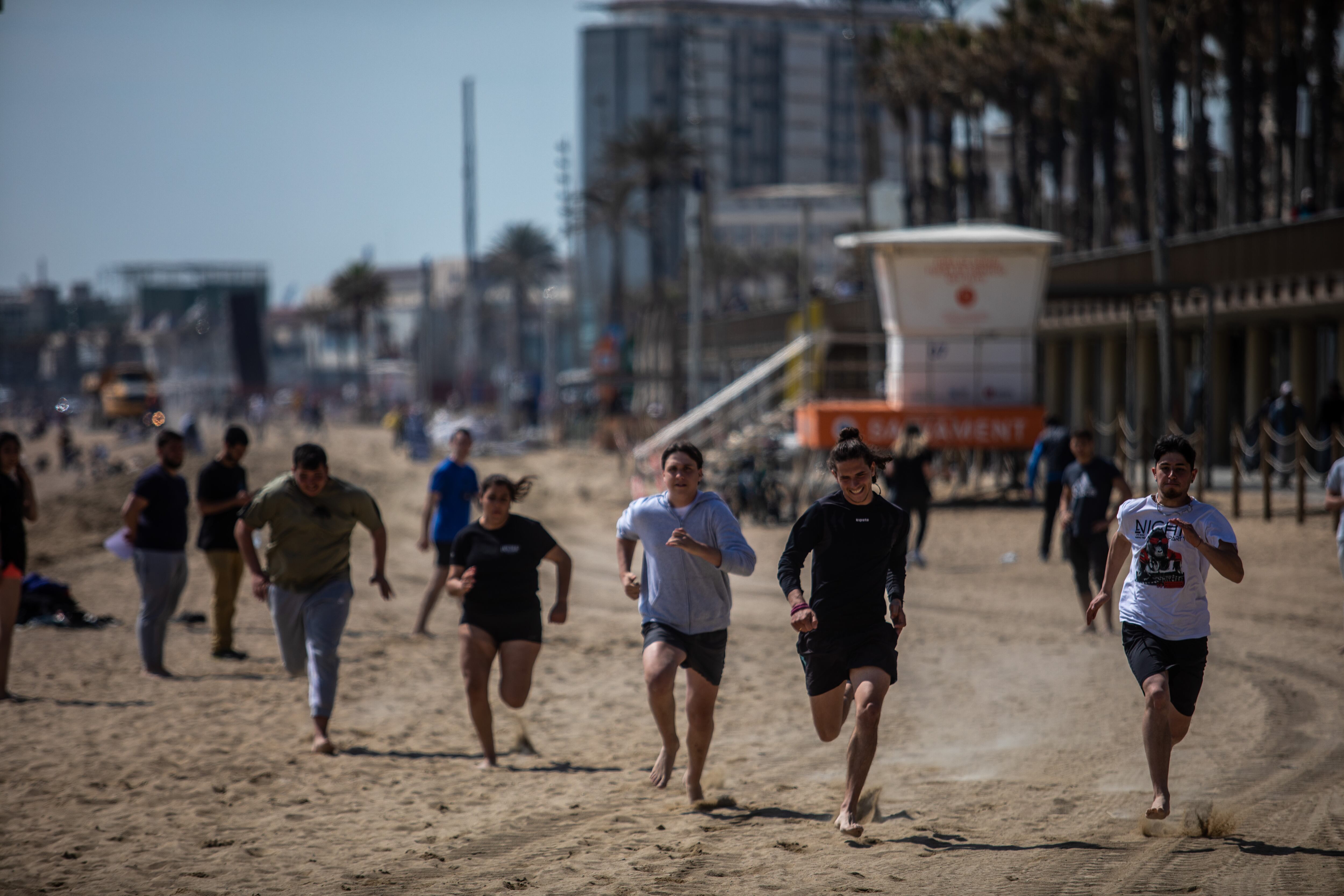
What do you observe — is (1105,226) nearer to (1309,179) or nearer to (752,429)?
(1309,179)

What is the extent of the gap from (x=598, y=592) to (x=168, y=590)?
20.7 feet

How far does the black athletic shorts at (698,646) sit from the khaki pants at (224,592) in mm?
5257

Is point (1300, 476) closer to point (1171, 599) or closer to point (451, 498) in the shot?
point (451, 498)

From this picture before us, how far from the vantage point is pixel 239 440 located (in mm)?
10188

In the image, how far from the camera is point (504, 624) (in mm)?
7316

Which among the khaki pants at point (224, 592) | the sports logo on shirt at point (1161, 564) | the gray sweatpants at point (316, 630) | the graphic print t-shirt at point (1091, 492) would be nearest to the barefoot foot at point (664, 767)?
the gray sweatpants at point (316, 630)

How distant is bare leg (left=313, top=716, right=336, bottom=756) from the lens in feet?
26.4

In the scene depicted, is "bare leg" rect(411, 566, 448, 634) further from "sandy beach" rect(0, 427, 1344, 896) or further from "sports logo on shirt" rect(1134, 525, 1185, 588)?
"sports logo on shirt" rect(1134, 525, 1185, 588)

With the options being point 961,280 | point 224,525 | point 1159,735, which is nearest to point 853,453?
point 1159,735

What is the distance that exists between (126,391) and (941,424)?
47.4 meters

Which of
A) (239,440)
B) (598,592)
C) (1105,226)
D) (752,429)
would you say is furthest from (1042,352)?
A: (239,440)

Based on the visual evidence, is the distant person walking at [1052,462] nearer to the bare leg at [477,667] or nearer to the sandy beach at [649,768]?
the sandy beach at [649,768]

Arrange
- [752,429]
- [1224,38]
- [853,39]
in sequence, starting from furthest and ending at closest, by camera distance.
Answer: [1224,38] → [853,39] → [752,429]

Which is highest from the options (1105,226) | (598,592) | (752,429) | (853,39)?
(853,39)
